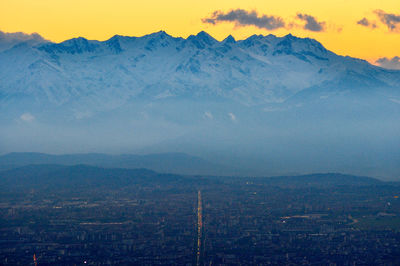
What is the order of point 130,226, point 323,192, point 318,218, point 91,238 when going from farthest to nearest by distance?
point 323,192 → point 318,218 → point 130,226 → point 91,238

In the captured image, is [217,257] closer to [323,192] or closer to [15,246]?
[15,246]

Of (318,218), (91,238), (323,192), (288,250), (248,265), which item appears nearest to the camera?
(248,265)

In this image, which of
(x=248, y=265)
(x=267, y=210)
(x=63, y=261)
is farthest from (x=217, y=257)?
(x=267, y=210)

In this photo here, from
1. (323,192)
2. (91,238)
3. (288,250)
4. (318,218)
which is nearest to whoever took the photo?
(288,250)

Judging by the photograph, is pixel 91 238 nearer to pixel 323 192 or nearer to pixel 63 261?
pixel 63 261

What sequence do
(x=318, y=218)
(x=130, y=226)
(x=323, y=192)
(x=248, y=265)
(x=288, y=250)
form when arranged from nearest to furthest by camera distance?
(x=248, y=265) → (x=288, y=250) → (x=130, y=226) → (x=318, y=218) → (x=323, y=192)

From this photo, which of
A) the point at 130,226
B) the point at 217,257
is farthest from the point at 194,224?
the point at 217,257

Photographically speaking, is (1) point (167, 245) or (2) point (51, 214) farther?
(2) point (51, 214)

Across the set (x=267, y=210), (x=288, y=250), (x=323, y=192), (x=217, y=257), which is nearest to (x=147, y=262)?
(x=217, y=257)

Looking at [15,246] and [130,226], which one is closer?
[15,246]
